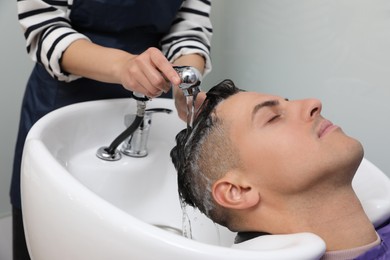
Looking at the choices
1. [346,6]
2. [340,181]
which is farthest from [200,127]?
[346,6]

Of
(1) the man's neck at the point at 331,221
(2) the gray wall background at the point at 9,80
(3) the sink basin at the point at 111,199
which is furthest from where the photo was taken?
(2) the gray wall background at the point at 9,80

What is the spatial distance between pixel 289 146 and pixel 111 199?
492mm

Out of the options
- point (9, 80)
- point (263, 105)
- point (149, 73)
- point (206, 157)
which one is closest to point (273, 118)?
point (263, 105)

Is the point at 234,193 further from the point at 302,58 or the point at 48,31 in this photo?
the point at 302,58

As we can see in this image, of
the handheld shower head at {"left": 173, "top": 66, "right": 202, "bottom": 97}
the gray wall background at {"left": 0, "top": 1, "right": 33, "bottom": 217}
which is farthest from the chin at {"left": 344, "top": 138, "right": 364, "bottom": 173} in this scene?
the gray wall background at {"left": 0, "top": 1, "right": 33, "bottom": 217}

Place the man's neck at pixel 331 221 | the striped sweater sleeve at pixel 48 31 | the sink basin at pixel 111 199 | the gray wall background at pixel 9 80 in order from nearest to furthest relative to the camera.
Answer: the sink basin at pixel 111 199
the man's neck at pixel 331 221
the striped sweater sleeve at pixel 48 31
the gray wall background at pixel 9 80

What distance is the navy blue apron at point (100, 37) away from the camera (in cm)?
113

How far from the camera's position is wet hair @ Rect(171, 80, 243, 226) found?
0.94m

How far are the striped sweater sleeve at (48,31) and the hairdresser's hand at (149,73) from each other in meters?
0.18

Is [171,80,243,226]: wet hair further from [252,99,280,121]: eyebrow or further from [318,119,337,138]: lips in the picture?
[318,119,337,138]: lips

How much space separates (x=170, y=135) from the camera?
1304 mm

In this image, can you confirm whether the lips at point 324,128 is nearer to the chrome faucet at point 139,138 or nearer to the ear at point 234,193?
the ear at point 234,193

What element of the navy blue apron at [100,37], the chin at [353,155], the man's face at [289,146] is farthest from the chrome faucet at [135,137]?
the chin at [353,155]

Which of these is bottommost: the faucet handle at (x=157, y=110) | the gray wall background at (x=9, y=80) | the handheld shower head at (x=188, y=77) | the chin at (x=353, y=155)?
the gray wall background at (x=9, y=80)
